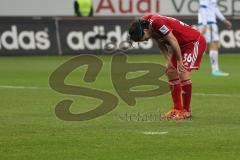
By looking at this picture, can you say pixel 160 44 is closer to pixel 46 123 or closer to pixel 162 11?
pixel 46 123

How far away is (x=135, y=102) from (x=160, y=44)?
9.00ft

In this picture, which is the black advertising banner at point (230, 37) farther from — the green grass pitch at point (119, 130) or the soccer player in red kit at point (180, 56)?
the soccer player in red kit at point (180, 56)

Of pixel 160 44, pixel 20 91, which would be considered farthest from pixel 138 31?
pixel 20 91

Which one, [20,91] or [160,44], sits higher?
[160,44]

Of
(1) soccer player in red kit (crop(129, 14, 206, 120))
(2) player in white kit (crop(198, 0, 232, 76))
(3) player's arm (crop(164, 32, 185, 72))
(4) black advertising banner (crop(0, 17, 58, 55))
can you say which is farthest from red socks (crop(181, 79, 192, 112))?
(4) black advertising banner (crop(0, 17, 58, 55))

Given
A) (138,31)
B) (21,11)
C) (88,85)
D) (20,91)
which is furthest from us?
(21,11)

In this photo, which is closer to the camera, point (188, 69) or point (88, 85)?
point (188, 69)

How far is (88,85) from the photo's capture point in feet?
68.7

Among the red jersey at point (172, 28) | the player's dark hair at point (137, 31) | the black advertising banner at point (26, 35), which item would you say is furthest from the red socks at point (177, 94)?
the black advertising banner at point (26, 35)

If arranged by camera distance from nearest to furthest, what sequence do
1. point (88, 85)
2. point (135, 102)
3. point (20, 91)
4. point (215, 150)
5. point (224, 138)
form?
point (215, 150) < point (224, 138) < point (135, 102) < point (20, 91) < point (88, 85)

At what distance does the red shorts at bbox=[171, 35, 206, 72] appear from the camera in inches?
559

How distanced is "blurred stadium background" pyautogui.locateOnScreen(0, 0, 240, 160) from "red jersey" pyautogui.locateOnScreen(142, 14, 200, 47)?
4.33ft

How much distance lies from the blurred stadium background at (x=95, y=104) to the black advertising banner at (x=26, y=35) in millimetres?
37

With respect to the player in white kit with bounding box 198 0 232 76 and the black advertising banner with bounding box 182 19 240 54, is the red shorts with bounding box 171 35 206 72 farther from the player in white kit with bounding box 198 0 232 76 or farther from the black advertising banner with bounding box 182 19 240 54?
the black advertising banner with bounding box 182 19 240 54
